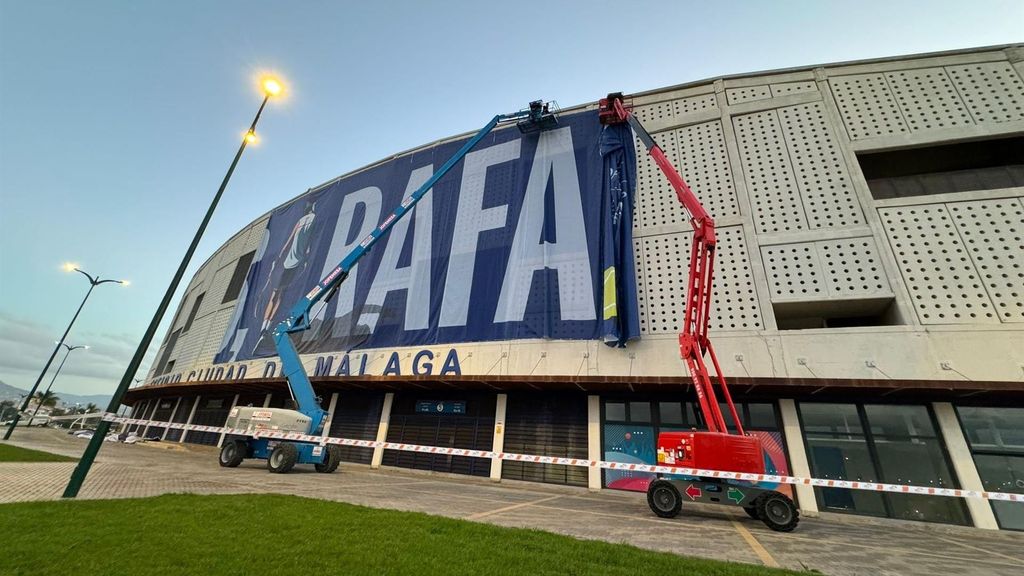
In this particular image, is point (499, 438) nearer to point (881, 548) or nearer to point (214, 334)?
point (881, 548)

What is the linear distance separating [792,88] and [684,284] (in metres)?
11.8

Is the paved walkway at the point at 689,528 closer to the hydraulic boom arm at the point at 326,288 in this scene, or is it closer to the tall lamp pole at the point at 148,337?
the tall lamp pole at the point at 148,337

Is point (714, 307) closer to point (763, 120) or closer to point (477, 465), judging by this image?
point (763, 120)

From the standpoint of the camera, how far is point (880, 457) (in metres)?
12.5

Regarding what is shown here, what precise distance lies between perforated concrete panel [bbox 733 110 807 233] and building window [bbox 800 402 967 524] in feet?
24.2

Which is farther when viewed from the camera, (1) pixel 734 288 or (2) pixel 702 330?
(1) pixel 734 288

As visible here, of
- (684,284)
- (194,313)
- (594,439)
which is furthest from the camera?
(194,313)

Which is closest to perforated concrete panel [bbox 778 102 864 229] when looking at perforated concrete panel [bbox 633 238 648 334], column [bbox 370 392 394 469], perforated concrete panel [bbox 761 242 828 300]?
perforated concrete panel [bbox 761 242 828 300]

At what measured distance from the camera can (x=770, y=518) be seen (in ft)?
28.0

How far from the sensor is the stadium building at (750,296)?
40.7 feet

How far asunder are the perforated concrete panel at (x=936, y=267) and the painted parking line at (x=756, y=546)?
433 inches

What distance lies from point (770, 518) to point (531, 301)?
38.7ft

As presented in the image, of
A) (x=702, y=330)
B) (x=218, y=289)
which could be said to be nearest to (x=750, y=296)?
(x=702, y=330)

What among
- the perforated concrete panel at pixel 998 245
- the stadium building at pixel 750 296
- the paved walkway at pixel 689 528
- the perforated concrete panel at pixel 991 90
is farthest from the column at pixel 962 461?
the perforated concrete panel at pixel 991 90
